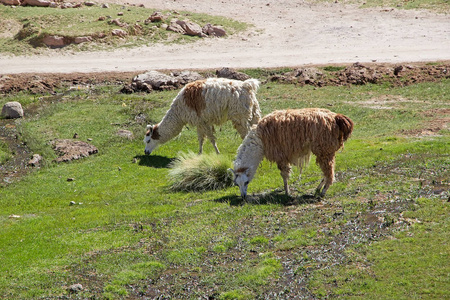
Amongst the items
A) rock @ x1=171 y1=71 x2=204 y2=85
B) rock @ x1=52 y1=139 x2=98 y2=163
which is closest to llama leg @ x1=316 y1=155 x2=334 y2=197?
rock @ x1=52 y1=139 x2=98 y2=163

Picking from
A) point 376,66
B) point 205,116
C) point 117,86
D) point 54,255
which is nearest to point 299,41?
point 376,66

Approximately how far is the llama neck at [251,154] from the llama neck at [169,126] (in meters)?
6.01

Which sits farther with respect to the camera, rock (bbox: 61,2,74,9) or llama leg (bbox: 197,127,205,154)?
rock (bbox: 61,2,74,9)

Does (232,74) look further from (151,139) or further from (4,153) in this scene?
(4,153)

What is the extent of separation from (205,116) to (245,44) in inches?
840

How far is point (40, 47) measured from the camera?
3712cm

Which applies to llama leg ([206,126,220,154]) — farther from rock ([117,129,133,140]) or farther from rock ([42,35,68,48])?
rock ([42,35,68,48])

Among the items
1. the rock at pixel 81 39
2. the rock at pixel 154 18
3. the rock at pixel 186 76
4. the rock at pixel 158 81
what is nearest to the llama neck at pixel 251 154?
the rock at pixel 158 81

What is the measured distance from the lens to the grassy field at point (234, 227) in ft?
33.5

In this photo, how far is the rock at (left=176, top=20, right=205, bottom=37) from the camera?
3994 cm

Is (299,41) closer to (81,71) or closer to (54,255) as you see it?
(81,71)

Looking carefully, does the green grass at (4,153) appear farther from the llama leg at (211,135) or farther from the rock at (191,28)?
the rock at (191,28)

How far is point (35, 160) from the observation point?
65.5ft

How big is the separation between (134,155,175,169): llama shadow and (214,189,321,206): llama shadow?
16.9 ft
